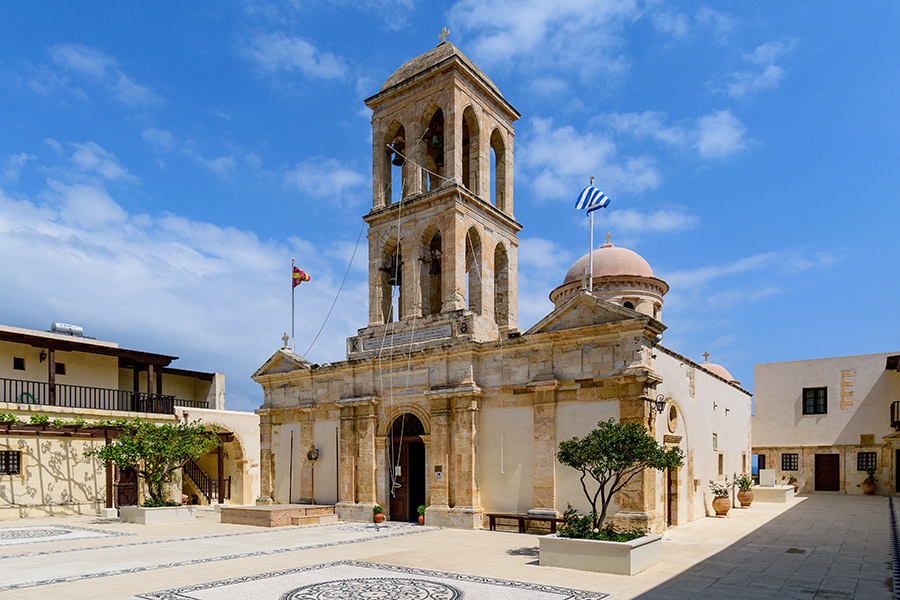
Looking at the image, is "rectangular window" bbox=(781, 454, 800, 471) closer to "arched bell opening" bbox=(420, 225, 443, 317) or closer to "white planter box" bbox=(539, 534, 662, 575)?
"arched bell opening" bbox=(420, 225, 443, 317)

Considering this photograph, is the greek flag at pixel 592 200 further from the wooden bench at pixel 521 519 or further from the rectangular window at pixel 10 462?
the rectangular window at pixel 10 462

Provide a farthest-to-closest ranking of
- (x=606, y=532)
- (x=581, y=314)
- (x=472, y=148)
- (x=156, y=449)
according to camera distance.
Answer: (x=156, y=449) → (x=472, y=148) → (x=581, y=314) → (x=606, y=532)

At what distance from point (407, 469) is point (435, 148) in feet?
35.3

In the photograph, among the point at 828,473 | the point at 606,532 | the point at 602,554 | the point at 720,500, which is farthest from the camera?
the point at 828,473

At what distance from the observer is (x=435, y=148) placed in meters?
22.5

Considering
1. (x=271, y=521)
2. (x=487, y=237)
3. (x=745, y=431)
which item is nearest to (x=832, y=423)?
(x=745, y=431)

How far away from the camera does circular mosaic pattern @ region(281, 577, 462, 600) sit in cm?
968

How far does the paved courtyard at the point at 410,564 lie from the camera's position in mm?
10133

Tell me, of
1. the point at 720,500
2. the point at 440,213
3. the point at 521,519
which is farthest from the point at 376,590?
the point at 720,500

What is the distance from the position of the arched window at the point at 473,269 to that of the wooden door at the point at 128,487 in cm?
1610

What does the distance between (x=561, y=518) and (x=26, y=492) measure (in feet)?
66.9

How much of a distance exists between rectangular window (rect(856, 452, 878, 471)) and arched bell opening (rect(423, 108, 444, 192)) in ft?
87.9

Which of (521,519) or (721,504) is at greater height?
(521,519)

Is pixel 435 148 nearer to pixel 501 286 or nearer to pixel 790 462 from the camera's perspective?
pixel 501 286
